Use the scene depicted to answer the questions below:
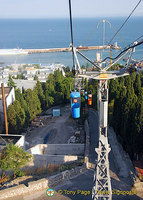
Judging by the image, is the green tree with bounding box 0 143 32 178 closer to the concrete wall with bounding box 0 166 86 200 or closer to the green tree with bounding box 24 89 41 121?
the concrete wall with bounding box 0 166 86 200

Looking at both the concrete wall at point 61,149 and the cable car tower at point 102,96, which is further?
the concrete wall at point 61,149

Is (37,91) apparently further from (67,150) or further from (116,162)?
(116,162)

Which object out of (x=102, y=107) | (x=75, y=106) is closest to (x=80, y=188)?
(x=102, y=107)

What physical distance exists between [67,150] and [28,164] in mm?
3161

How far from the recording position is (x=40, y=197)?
8.97 meters

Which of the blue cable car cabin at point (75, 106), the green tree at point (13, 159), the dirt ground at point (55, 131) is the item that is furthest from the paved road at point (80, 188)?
the dirt ground at point (55, 131)

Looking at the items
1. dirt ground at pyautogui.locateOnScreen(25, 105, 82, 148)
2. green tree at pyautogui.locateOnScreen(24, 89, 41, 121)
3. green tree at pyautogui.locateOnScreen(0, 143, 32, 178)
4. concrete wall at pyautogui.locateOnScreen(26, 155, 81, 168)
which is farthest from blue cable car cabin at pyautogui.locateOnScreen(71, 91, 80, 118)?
green tree at pyautogui.locateOnScreen(24, 89, 41, 121)

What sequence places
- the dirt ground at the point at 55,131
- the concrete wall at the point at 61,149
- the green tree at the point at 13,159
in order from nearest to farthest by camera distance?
the green tree at the point at 13,159
the concrete wall at the point at 61,149
the dirt ground at the point at 55,131

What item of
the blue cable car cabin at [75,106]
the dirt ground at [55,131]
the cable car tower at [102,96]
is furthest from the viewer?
the dirt ground at [55,131]

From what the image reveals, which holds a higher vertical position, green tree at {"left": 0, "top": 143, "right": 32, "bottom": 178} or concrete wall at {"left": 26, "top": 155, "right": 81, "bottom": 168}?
green tree at {"left": 0, "top": 143, "right": 32, "bottom": 178}

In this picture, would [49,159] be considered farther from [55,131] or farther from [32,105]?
[32,105]

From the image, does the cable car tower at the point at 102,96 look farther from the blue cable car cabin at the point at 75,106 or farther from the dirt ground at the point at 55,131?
the dirt ground at the point at 55,131

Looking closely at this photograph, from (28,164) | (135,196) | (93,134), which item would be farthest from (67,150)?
(135,196)

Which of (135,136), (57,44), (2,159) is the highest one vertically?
(57,44)
